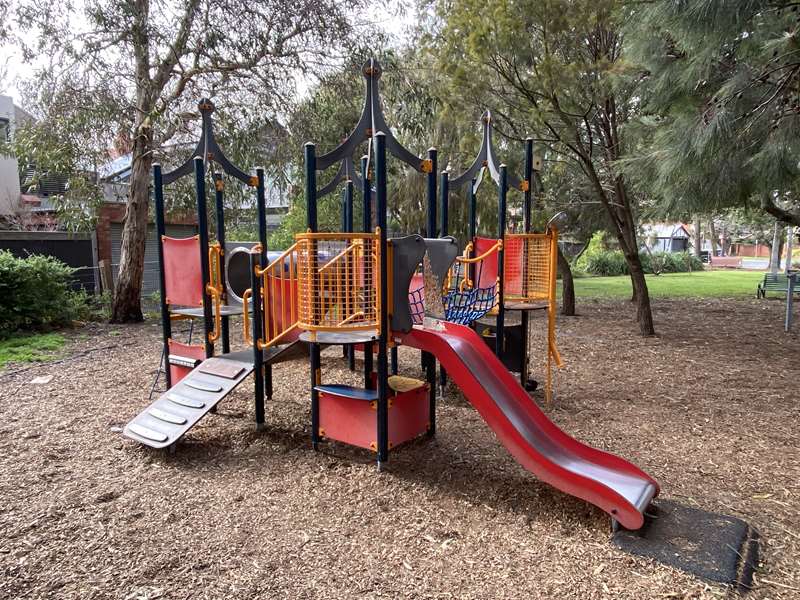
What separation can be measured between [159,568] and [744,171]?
5687 mm

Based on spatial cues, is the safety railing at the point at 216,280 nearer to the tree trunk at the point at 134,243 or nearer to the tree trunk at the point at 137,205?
the tree trunk at the point at 137,205

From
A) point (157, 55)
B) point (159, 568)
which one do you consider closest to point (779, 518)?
point (159, 568)

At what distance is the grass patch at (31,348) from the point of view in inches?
265

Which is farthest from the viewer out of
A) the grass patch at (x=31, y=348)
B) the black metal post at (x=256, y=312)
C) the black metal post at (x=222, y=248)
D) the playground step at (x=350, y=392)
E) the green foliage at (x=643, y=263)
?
the green foliage at (x=643, y=263)

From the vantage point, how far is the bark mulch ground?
7.69 feet

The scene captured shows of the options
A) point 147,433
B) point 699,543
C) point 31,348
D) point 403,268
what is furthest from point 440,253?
point 31,348

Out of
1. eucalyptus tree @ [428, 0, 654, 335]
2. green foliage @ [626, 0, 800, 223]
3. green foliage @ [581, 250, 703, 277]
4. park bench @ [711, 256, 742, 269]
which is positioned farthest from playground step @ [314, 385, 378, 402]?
park bench @ [711, 256, 742, 269]

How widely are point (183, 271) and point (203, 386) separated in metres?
1.14

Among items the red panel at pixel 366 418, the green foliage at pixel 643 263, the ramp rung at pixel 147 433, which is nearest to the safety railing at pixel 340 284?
the red panel at pixel 366 418

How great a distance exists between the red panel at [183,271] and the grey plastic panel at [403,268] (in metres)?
1.88

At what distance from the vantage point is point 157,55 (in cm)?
920

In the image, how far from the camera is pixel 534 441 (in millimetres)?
3100

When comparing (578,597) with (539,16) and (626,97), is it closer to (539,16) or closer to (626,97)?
(539,16)

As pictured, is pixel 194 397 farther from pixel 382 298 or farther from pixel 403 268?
pixel 403 268
